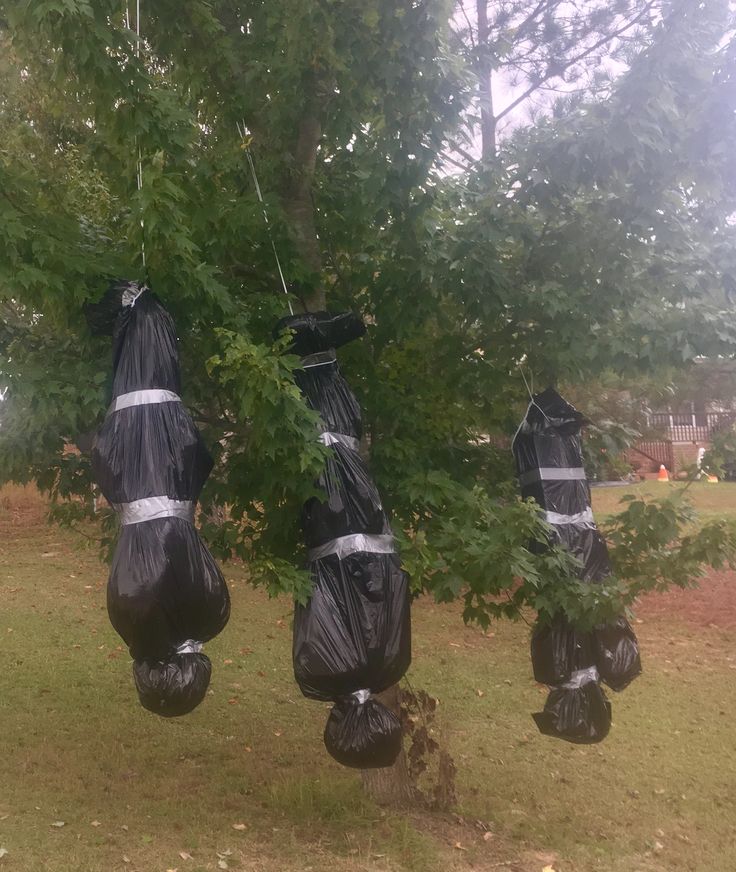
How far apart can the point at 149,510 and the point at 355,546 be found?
2.90ft

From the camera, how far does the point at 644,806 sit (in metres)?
5.76

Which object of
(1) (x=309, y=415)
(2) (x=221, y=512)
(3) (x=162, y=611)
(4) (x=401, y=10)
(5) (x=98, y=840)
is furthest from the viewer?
(2) (x=221, y=512)

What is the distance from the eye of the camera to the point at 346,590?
3342 mm

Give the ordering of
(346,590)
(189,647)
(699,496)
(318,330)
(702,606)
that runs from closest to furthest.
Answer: (189,647), (346,590), (318,330), (702,606), (699,496)

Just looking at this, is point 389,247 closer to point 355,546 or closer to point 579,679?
point 355,546

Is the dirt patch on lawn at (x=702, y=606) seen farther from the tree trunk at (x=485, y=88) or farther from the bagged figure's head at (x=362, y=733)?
the bagged figure's head at (x=362, y=733)

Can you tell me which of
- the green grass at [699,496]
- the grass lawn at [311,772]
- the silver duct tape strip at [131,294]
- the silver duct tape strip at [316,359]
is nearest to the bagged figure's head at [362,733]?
the silver duct tape strip at [316,359]

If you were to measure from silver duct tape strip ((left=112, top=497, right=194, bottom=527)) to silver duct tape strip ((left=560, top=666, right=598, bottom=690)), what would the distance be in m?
2.02

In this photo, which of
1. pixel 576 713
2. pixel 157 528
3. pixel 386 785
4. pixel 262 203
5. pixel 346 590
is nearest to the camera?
pixel 157 528

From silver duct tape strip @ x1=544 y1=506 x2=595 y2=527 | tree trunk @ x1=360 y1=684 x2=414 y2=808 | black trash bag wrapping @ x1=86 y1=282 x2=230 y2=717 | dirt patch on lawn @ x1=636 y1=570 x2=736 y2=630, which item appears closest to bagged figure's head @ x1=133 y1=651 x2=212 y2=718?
black trash bag wrapping @ x1=86 y1=282 x2=230 y2=717

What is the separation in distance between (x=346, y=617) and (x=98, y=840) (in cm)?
243

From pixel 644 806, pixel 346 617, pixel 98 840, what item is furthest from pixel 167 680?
pixel 644 806

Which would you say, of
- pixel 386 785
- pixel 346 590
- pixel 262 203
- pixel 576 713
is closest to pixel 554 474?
pixel 576 713

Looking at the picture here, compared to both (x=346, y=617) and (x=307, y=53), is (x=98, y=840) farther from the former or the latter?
(x=307, y=53)
